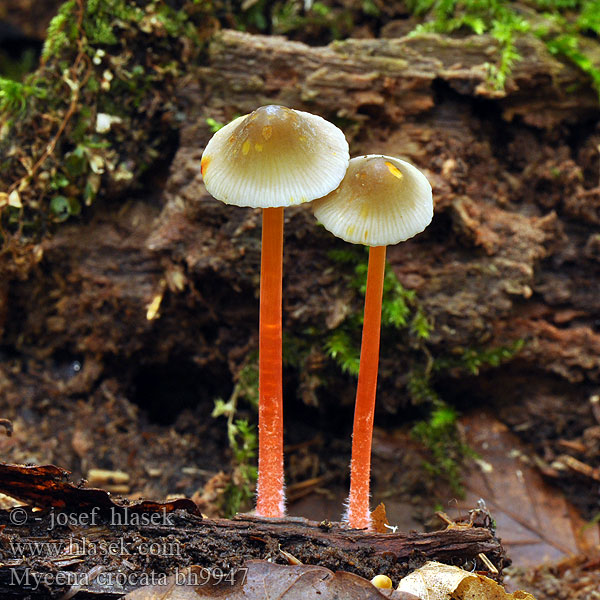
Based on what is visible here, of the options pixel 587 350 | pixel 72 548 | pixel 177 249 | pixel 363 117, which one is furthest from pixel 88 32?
pixel 587 350

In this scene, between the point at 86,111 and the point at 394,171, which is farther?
the point at 86,111

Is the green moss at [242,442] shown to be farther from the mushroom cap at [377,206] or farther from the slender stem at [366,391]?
the mushroom cap at [377,206]

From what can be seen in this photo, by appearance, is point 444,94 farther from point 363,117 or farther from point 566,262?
point 566,262

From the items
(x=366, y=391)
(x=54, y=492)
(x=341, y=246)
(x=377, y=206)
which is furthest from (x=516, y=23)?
(x=54, y=492)

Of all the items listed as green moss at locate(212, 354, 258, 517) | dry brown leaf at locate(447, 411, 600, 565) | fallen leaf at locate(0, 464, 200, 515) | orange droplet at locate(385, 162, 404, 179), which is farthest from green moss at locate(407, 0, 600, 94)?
fallen leaf at locate(0, 464, 200, 515)

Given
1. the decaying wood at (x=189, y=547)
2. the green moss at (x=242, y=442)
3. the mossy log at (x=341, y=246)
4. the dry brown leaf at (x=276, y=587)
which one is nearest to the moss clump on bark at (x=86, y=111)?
the mossy log at (x=341, y=246)

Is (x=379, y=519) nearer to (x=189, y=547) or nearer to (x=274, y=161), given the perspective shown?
(x=189, y=547)
